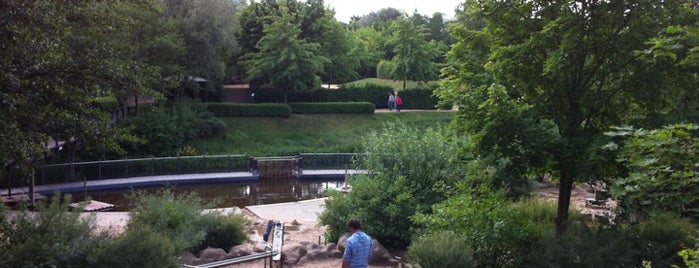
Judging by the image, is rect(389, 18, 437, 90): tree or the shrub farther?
rect(389, 18, 437, 90): tree

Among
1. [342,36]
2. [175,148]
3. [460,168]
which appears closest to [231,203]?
[175,148]

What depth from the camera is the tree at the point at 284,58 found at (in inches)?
1430

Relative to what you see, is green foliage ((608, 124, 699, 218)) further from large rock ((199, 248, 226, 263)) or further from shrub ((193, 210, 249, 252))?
shrub ((193, 210, 249, 252))

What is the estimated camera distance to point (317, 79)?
127 feet

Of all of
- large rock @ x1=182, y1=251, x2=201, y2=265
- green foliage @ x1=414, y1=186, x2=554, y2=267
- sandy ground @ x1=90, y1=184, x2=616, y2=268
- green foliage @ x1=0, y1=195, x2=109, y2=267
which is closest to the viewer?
green foliage @ x1=0, y1=195, x2=109, y2=267

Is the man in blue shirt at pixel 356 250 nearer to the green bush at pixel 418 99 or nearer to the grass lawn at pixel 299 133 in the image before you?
the grass lawn at pixel 299 133

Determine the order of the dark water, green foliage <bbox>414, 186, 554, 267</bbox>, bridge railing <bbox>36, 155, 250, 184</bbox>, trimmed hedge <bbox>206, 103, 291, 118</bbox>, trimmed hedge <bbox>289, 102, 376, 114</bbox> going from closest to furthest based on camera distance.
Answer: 1. green foliage <bbox>414, 186, 554, 267</bbox>
2. the dark water
3. bridge railing <bbox>36, 155, 250, 184</bbox>
4. trimmed hedge <bbox>206, 103, 291, 118</bbox>
5. trimmed hedge <bbox>289, 102, 376, 114</bbox>

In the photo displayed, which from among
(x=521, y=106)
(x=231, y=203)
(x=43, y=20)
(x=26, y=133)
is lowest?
(x=231, y=203)

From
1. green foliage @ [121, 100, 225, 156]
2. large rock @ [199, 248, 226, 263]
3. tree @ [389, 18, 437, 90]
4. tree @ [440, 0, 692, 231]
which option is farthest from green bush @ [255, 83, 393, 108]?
tree @ [440, 0, 692, 231]

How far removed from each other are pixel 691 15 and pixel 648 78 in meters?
1.39

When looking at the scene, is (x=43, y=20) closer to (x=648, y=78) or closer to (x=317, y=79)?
(x=648, y=78)

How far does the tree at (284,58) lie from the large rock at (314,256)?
960 inches

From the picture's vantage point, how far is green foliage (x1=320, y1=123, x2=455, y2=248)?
13.4 metres

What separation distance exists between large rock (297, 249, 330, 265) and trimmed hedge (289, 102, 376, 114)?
88.8 ft
